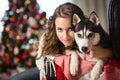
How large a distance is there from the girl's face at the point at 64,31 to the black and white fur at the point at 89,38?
0.03 metres

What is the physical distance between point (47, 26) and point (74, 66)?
0.31 meters

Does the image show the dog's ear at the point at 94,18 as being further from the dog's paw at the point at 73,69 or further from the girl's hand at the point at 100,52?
the dog's paw at the point at 73,69

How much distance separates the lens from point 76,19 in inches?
57.6

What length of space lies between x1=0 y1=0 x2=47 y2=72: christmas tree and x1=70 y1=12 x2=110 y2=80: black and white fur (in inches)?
10.7

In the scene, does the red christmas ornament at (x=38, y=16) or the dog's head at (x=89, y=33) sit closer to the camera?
the dog's head at (x=89, y=33)

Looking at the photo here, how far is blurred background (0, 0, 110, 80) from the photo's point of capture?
154 cm

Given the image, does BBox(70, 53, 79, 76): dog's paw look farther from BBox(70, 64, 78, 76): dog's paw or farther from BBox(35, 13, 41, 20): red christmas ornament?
BBox(35, 13, 41, 20): red christmas ornament

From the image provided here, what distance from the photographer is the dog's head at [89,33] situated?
143cm

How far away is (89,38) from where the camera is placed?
1.43m

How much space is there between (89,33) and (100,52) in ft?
0.46

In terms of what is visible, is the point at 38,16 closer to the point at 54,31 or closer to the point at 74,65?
the point at 54,31

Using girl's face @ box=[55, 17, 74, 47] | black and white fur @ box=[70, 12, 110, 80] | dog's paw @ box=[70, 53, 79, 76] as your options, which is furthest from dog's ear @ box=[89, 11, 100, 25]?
dog's paw @ box=[70, 53, 79, 76]

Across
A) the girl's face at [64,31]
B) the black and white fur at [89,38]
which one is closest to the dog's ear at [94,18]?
the black and white fur at [89,38]

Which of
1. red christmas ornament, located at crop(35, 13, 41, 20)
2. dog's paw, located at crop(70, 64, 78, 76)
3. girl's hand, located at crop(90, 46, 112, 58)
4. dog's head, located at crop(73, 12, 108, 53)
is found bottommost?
dog's paw, located at crop(70, 64, 78, 76)
